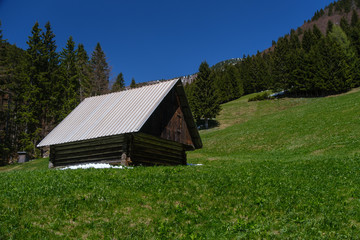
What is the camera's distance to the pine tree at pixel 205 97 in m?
57.5

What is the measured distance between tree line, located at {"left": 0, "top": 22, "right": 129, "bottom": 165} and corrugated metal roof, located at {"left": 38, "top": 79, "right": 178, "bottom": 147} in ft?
89.7

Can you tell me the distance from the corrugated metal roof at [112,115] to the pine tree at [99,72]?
3454cm

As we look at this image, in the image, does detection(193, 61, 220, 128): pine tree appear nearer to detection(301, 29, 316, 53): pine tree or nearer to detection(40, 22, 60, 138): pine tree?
detection(40, 22, 60, 138): pine tree

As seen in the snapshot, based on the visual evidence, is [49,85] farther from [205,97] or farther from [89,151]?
[89,151]

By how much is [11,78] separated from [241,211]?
57.2m

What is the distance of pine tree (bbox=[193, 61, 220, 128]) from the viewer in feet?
189

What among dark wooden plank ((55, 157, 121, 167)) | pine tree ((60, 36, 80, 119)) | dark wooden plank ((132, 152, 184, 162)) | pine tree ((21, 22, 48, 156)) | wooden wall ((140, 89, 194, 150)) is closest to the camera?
dark wooden plank ((132, 152, 184, 162))

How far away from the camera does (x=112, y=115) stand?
791 inches

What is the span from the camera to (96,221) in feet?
26.7

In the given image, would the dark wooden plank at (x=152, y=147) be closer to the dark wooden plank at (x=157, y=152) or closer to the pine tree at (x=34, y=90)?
the dark wooden plank at (x=157, y=152)

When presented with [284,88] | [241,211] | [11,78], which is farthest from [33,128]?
[284,88]

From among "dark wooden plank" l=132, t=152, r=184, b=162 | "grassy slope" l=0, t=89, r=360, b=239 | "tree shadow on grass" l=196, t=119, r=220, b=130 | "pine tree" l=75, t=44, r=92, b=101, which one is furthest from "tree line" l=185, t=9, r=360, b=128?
"grassy slope" l=0, t=89, r=360, b=239

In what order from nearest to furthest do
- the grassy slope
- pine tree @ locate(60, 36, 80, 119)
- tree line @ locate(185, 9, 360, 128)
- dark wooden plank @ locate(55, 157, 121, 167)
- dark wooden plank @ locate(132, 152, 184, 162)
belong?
1. the grassy slope
2. dark wooden plank @ locate(132, 152, 184, 162)
3. dark wooden plank @ locate(55, 157, 121, 167)
4. pine tree @ locate(60, 36, 80, 119)
5. tree line @ locate(185, 9, 360, 128)

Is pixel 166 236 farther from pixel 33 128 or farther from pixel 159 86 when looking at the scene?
pixel 33 128
